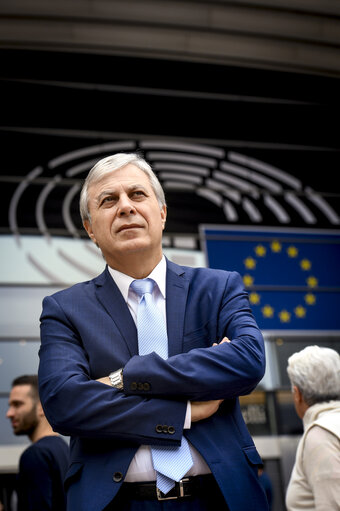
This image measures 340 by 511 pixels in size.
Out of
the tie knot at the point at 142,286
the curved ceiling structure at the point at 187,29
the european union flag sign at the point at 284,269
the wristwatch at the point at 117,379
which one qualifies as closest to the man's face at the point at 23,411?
the tie knot at the point at 142,286

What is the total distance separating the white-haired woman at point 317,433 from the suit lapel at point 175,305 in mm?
1345

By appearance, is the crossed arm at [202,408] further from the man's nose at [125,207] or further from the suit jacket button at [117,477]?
the man's nose at [125,207]

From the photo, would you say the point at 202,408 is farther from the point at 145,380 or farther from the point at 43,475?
the point at 43,475

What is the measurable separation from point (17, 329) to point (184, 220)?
2569mm

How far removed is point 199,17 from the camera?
8.59 metres

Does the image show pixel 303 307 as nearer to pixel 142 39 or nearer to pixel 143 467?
pixel 142 39

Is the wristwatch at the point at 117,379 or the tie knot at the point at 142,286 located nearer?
the wristwatch at the point at 117,379

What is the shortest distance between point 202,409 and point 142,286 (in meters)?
0.46

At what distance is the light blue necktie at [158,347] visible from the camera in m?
1.69

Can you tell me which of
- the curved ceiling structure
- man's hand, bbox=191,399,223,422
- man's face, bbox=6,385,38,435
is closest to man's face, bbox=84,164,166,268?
man's hand, bbox=191,399,223,422

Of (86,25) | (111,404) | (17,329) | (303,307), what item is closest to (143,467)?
(111,404)

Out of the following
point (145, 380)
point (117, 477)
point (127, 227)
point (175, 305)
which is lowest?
point (117, 477)

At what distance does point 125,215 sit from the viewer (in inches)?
82.7

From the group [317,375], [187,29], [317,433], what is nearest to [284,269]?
[187,29]
